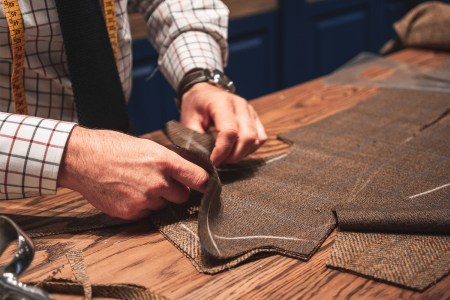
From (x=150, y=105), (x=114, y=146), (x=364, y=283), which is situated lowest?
(x=150, y=105)

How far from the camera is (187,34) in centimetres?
109

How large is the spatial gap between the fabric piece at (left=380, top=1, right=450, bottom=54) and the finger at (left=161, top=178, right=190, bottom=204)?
114 centimetres

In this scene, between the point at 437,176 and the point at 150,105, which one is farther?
the point at 150,105

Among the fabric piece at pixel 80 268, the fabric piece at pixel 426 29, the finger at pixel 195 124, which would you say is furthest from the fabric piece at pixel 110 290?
the fabric piece at pixel 426 29

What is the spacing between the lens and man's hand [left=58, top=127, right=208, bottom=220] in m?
0.66

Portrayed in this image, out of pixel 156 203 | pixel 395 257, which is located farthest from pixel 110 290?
pixel 395 257

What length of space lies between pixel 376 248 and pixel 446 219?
0.09 meters

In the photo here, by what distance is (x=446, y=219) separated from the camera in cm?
59

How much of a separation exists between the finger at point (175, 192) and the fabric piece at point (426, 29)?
1139mm

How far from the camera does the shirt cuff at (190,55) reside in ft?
3.46

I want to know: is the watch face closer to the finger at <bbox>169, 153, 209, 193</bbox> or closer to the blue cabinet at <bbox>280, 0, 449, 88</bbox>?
the finger at <bbox>169, 153, 209, 193</bbox>

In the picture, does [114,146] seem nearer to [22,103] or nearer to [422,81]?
[22,103]

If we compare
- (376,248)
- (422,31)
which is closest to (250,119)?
(376,248)

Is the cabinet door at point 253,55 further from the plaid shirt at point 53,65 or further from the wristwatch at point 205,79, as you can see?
the wristwatch at point 205,79
